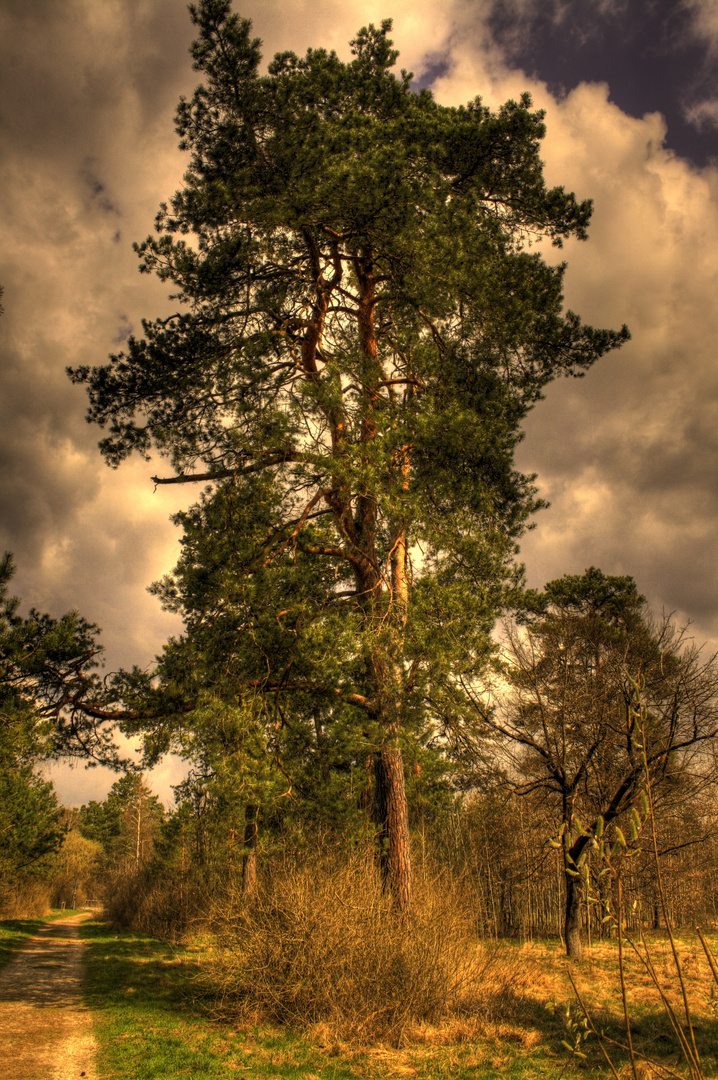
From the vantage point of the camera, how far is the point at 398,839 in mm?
9344

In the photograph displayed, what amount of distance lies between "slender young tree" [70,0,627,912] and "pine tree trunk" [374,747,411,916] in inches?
1.3

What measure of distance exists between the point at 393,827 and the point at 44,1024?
196 inches

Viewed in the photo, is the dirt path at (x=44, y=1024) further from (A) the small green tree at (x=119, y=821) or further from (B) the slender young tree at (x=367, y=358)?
(A) the small green tree at (x=119, y=821)

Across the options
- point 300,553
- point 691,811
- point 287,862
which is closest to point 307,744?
point 287,862

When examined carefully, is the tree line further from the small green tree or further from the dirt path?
the small green tree

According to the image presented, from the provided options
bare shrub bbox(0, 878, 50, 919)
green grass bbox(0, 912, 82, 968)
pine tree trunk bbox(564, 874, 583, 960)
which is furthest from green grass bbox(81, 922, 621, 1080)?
bare shrub bbox(0, 878, 50, 919)

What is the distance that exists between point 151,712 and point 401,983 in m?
4.60

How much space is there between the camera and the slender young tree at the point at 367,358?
8719mm

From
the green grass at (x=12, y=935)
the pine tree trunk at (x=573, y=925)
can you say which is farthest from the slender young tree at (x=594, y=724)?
the green grass at (x=12, y=935)

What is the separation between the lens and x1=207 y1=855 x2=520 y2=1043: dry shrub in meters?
7.64

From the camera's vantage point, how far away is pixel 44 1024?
830cm

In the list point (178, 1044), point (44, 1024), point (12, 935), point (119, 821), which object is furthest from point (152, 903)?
point (119, 821)

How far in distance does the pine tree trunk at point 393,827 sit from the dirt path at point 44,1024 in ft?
13.0

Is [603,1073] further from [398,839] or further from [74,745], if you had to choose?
[74,745]
